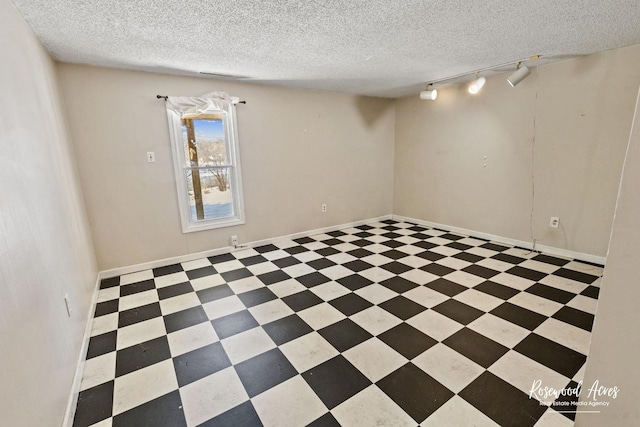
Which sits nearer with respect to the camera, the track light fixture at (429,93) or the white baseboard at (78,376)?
the white baseboard at (78,376)

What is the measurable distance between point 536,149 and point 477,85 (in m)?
1.04

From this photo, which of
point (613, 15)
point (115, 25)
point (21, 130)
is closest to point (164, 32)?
point (115, 25)

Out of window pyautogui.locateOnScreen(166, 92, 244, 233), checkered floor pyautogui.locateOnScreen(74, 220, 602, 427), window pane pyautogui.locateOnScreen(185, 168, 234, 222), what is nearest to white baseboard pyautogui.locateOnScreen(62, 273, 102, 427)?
checkered floor pyautogui.locateOnScreen(74, 220, 602, 427)

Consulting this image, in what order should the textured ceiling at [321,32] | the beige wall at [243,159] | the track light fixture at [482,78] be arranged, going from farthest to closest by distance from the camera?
the track light fixture at [482,78], the beige wall at [243,159], the textured ceiling at [321,32]

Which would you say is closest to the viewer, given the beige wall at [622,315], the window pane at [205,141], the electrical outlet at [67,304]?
the beige wall at [622,315]

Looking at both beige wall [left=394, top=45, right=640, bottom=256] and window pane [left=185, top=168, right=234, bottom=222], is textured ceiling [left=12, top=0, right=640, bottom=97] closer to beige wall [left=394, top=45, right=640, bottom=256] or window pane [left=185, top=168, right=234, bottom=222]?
beige wall [left=394, top=45, right=640, bottom=256]

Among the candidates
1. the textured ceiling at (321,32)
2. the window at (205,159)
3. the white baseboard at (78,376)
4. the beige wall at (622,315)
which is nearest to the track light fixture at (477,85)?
the textured ceiling at (321,32)

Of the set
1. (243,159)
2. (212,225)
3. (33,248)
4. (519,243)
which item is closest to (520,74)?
(519,243)

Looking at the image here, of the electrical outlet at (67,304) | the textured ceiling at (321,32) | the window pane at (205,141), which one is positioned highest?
the textured ceiling at (321,32)

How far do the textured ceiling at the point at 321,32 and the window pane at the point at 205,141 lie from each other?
605 mm

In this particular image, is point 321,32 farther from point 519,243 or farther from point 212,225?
point 519,243

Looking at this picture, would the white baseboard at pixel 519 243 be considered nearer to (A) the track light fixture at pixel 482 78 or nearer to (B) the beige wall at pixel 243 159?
(B) the beige wall at pixel 243 159

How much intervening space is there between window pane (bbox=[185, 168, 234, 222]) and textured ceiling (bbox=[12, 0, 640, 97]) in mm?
1220

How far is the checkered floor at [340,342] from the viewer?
4.58 feet
